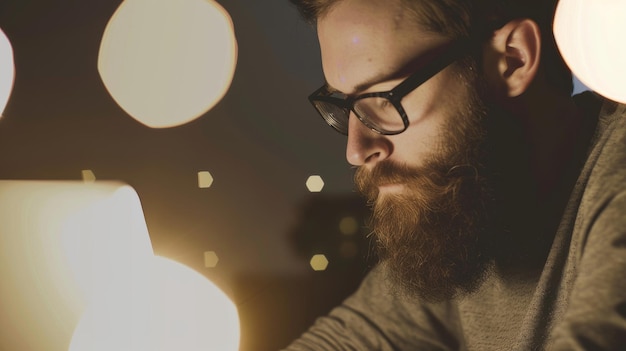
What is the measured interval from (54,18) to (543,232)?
45.7 inches

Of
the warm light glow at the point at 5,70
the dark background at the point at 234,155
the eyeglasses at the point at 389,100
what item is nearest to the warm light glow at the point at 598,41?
the eyeglasses at the point at 389,100

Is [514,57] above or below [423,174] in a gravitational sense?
above

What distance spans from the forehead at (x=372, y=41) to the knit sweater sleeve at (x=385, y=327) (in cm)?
50

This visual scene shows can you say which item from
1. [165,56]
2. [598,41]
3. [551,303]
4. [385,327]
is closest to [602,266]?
[551,303]

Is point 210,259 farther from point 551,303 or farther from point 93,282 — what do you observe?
point 551,303

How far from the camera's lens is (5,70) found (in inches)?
46.5

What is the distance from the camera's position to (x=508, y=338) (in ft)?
3.25

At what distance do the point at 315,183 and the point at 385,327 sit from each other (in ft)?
1.27

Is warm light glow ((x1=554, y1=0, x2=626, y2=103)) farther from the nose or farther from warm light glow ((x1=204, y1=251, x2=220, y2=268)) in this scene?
warm light glow ((x1=204, y1=251, x2=220, y2=268))

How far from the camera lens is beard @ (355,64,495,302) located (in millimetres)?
938

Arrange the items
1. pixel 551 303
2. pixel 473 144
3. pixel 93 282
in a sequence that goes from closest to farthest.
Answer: pixel 551 303 < pixel 473 144 < pixel 93 282

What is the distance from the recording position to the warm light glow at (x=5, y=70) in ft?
3.86

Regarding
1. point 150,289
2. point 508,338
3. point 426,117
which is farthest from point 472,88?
point 150,289

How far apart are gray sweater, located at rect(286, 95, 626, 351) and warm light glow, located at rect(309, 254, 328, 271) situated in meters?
0.14
